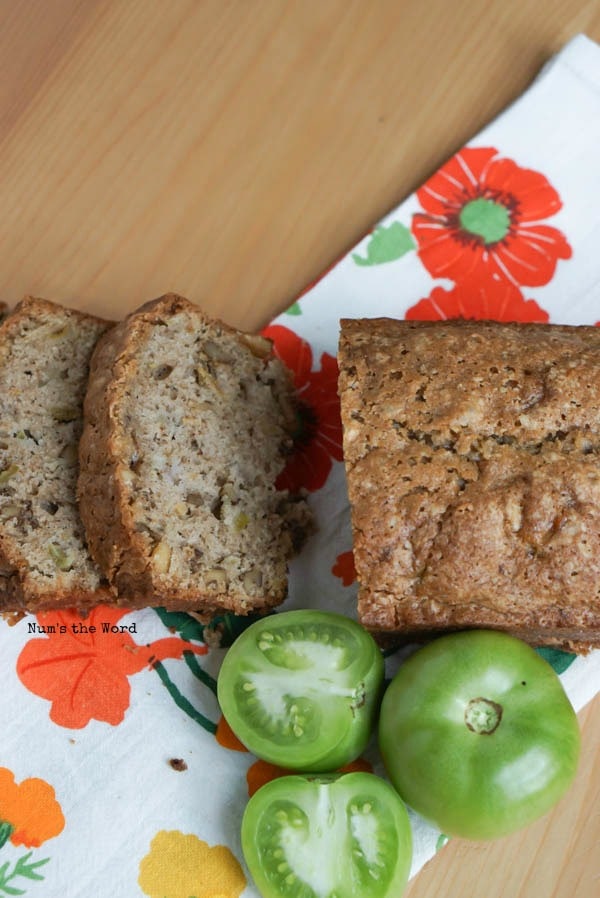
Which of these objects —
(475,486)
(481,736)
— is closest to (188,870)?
(481,736)

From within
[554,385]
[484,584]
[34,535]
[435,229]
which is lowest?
[34,535]

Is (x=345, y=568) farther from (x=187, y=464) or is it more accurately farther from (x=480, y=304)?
(x=480, y=304)

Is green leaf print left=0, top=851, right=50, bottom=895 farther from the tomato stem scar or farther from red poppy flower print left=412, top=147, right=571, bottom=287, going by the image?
red poppy flower print left=412, top=147, right=571, bottom=287

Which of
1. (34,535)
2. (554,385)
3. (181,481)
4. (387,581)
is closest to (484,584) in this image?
(387,581)

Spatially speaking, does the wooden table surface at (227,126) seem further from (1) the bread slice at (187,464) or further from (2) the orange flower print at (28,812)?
(2) the orange flower print at (28,812)

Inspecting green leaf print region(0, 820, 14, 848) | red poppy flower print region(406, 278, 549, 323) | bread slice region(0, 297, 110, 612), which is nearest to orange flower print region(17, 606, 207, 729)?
bread slice region(0, 297, 110, 612)

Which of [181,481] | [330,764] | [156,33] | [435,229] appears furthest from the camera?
[156,33]

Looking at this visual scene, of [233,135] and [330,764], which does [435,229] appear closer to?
[233,135]
